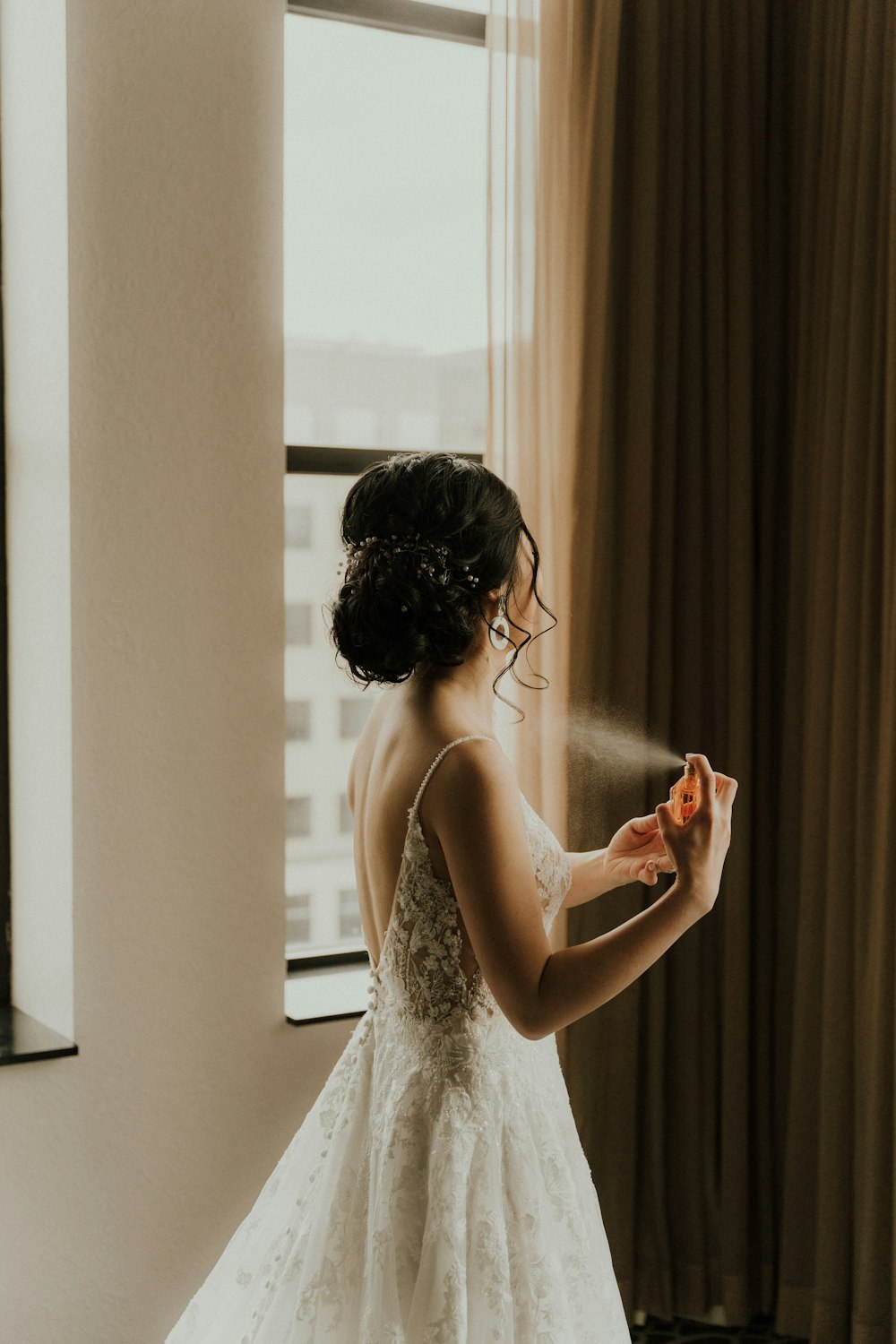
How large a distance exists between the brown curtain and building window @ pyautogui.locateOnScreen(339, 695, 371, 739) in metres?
0.39

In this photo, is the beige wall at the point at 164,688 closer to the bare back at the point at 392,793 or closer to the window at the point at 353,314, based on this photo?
the window at the point at 353,314

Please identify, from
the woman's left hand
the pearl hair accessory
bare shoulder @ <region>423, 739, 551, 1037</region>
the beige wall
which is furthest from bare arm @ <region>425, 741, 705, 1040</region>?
the beige wall

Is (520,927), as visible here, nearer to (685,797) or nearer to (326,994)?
(685,797)

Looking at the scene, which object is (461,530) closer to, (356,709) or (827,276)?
(356,709)

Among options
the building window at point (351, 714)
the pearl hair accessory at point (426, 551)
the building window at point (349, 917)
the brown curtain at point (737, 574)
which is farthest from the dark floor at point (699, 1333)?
the pearl hair accessory at point (426, 551)

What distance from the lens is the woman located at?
4.84ft

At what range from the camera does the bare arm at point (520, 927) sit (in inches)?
57.2

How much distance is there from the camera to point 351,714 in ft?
8.89

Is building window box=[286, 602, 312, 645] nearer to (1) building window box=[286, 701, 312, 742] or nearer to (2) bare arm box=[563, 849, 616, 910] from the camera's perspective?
(1) building window box=[286, 701, 312, 742]

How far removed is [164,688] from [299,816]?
1.58 ft

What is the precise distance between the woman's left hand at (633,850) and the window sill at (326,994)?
74cm

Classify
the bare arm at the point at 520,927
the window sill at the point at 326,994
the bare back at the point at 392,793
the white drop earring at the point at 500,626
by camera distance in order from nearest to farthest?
1. the bare arm at the point at 520,927
2. the bare back at the point at 392,793
3. the white drop earring at the point at 500,626
4. the window sill at the point at 326,994

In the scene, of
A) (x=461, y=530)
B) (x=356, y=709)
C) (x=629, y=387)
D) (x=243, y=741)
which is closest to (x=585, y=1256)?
(x=461, y=530)

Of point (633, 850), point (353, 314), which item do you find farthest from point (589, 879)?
point (353, 314)
